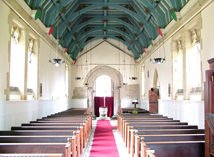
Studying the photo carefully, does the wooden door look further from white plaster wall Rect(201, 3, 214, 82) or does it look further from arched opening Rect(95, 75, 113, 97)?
arched opening Rect(95, 75, 113, 97)

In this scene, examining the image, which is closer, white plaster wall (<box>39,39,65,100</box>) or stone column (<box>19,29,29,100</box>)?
stone column (<box>19,29,29,100</box>)

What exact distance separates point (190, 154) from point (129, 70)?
14.4 meters

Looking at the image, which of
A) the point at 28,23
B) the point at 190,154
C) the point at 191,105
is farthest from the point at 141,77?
the point at 190,154

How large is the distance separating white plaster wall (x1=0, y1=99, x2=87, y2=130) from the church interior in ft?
0.09

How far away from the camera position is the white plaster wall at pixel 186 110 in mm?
7027

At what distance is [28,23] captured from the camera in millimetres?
8055

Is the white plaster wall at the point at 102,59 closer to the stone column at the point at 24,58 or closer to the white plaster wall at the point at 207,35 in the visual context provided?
the stone column at the point at 24,58

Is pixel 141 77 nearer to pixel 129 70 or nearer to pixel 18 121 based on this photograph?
pixel 129 70

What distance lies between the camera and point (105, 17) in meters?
14.0

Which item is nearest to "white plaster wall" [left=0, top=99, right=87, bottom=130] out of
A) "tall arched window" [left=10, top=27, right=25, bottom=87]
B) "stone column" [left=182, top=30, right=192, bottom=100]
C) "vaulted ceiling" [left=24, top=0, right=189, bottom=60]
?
"tall arched window" [left=10, top=27, right=25, bottom=87]

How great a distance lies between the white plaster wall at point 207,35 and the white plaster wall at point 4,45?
584cm

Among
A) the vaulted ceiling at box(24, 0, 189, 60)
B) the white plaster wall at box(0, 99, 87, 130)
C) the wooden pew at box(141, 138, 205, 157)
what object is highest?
the vaulted ceiling at box(24, 0, 189, 60)

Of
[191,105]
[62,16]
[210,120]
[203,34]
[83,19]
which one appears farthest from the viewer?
[83,19]

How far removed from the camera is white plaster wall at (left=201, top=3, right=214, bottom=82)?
6.33m
